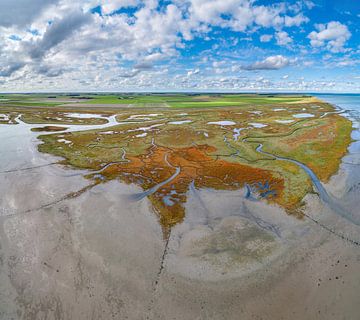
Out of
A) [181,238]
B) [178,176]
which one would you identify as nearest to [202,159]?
[178,176]

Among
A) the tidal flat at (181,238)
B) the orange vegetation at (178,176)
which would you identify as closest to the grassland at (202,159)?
the orange vegetation at (178,176)

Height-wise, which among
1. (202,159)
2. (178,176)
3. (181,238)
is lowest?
(202,159)

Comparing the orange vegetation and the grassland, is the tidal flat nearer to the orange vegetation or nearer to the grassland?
the orange vegetation

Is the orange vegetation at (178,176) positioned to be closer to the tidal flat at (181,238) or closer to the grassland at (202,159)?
the grassland at (202,159)

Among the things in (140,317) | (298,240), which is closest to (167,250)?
(140,317)

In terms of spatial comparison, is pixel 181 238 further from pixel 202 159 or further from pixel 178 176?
pixel 202 159

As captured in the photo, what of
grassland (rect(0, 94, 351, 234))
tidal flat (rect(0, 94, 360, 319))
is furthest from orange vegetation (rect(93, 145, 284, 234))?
tidal flat (rect(0, 94, 360, 319))

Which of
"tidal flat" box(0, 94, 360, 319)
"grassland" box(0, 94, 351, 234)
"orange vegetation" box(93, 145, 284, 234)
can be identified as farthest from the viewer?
"grassland" box(0, 94, 351, 234)

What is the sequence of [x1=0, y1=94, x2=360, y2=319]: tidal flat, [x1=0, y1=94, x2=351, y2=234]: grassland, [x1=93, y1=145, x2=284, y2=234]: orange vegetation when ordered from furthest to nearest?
1. [x1=0, y1=94, x2=351, y2=234]: grassland
2. [x1=93, y1=145, x2=284, y2=234]: orange vegetation
3. [x1=0, y1=94, x2=360, y2=319]: tidal flat
